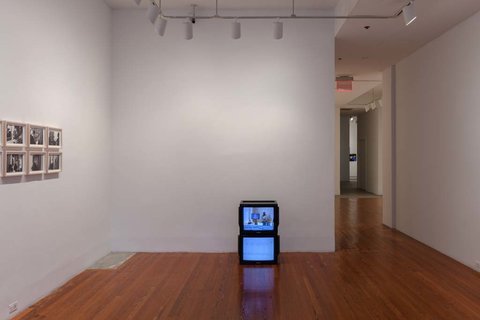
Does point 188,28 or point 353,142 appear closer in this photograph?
point 188,28

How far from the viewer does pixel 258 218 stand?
514 cm

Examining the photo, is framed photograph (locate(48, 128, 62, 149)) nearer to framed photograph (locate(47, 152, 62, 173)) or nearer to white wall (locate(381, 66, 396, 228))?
framed photograph (locate(47, 152, 62, 173))

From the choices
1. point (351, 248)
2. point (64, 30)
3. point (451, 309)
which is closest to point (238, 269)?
point (351, 248)

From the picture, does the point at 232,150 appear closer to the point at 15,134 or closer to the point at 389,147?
the point at 15,134

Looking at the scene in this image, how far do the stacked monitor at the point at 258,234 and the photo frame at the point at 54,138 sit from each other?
2.45m

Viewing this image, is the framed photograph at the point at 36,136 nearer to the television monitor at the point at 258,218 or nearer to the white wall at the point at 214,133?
the white wall at the point at 214,133

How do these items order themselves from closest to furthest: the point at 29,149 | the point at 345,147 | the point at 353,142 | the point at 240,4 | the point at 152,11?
the point at 29,149
the point at 152,11
the point at 240,4
the point at 345,147
the point at 353,142

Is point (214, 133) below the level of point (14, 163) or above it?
above

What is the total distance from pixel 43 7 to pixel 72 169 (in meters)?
1.87

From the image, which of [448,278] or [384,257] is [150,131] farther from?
[448,278]

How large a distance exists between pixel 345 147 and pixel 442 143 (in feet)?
44.8

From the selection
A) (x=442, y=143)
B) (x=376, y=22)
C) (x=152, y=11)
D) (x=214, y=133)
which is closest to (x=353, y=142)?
(x=442, y=143)

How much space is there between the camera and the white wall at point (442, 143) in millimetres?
4848

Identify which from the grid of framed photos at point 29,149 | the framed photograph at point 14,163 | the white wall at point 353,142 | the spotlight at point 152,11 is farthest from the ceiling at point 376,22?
the white wall at point 353,142
